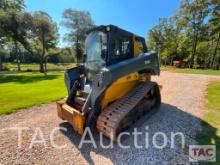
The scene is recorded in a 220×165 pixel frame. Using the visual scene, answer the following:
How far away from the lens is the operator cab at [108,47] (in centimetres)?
561

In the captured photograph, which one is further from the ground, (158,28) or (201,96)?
(158,28)

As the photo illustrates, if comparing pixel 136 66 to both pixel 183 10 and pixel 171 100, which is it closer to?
pixel 171 100

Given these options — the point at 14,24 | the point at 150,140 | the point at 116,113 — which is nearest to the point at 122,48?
the point at 116,113

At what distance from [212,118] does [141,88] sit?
2784 mm

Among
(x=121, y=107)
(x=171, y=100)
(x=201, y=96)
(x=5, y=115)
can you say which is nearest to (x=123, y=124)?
(x=121, y=107)

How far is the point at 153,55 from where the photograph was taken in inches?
270

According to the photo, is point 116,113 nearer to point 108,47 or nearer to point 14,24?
point 108,47

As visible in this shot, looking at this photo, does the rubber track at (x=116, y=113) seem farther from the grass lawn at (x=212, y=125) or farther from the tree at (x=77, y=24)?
the tree at (x=77, y=24)

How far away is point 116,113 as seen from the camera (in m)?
5.02

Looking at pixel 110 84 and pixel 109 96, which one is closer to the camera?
pixel 110 84

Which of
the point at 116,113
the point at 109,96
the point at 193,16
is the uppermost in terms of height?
the point at 193,16

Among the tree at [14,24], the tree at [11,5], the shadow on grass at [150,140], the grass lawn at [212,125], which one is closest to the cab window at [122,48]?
the shadow on grass at [150,140]

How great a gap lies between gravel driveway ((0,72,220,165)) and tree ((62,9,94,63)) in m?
36.2

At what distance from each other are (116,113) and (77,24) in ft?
132
